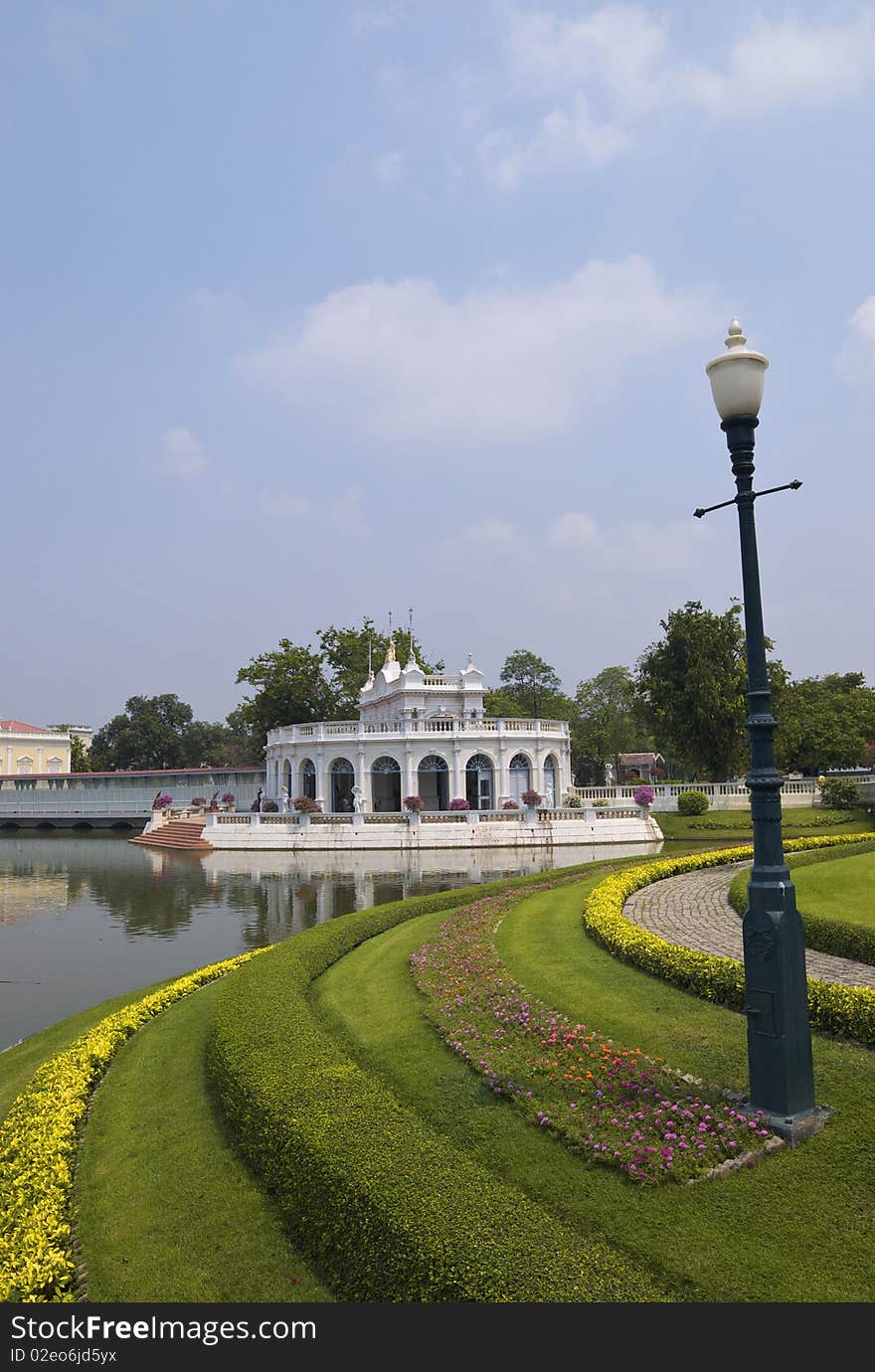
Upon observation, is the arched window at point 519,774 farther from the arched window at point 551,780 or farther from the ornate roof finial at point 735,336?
the ornate roof finial at point 735,336

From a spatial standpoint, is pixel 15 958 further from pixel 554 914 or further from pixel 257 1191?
pixel 257 1191

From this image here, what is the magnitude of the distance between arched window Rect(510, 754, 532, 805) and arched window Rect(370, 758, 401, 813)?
660 centimetres

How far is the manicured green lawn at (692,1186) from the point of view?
498 centimetres

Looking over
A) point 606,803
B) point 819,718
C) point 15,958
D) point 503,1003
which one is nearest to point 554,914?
point 503,1003

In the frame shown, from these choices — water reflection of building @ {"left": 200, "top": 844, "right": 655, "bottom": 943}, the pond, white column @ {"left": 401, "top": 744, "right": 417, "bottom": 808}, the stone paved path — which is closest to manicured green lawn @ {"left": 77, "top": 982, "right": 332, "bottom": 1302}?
the pond

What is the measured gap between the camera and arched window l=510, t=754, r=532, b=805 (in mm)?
48750

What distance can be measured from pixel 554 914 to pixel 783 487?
1092 cm

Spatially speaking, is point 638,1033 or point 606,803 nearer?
point 638,1033

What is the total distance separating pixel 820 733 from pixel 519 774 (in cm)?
2116

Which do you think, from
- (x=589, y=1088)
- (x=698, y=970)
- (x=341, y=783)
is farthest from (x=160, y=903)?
(x=341, y=783)

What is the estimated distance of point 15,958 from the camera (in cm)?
1889

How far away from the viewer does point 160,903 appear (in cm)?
2686

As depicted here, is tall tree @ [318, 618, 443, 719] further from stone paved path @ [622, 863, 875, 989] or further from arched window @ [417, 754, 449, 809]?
stone paved path @ [622, 863, 875, 989]

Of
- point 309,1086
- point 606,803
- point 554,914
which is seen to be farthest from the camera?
point 606,803
